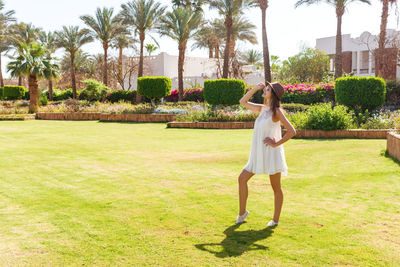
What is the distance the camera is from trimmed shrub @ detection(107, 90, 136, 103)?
3497 cm

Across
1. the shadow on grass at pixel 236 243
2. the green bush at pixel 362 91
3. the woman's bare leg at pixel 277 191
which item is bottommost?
the shadow on grass at pixel 236 243

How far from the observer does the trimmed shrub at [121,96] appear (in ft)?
115

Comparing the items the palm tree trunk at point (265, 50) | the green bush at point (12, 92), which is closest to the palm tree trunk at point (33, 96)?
the green bush at point (12, 92)

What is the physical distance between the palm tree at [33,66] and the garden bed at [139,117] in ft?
24.8

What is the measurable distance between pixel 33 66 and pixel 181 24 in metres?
13.1

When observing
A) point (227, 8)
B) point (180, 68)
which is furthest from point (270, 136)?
point (180, 68)

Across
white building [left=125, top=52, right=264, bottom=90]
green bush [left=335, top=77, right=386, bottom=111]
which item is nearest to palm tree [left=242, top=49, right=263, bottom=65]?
white building [left=125, top=52, right=264, bottom=90]

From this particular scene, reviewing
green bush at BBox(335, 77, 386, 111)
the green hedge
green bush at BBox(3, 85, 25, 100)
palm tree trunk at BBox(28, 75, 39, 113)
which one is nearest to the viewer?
green bush at BBox(335, 77, 386, 111)

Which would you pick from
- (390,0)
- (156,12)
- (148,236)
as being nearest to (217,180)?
(148,236)

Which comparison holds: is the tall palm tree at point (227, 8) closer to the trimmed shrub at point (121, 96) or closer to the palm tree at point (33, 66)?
the trimmed shrub at point (121, 96)

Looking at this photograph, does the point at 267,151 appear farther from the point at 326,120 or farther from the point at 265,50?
the point at 265,50

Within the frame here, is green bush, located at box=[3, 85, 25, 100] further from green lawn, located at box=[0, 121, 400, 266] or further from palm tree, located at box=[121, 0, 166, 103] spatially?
green lawn, located at box=[0, 121, 400, 266]

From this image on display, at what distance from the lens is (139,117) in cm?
2048

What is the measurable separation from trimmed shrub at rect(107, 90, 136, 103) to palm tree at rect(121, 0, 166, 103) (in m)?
1.93
